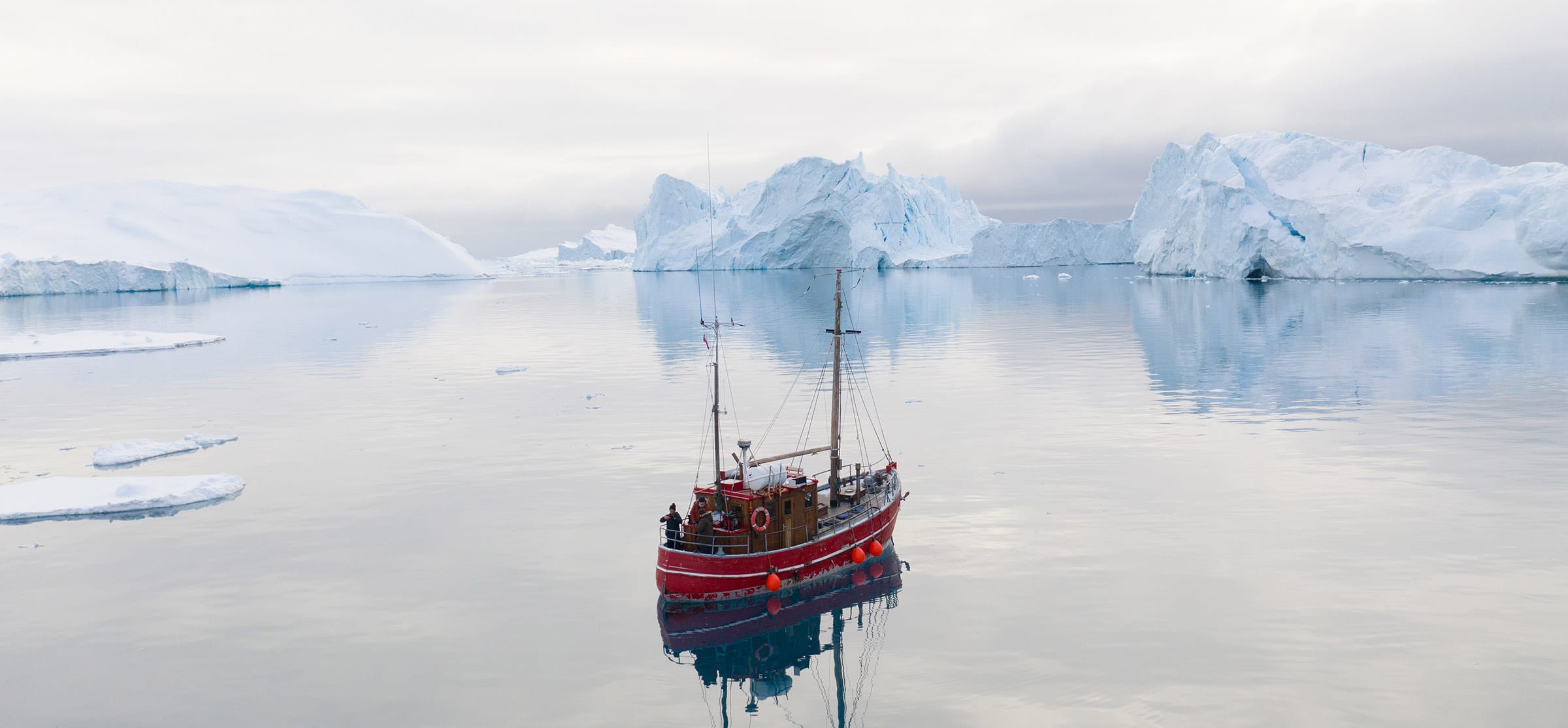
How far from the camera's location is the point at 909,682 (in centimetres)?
1355

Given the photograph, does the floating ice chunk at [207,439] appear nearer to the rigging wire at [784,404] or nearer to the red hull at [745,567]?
the rigging wire at [784,404]

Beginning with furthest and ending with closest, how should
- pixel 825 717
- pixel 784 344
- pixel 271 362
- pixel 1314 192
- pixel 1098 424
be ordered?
pixel 1314 192 → pixel 784 344 → pixel 271 362 → pixel 1098 424 → pixel 825 717

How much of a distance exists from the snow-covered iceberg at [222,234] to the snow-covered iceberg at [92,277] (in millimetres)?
391

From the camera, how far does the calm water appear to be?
13023mm

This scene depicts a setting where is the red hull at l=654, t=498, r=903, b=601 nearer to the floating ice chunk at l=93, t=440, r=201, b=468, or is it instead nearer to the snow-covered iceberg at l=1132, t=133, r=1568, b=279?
the floating ice chunk at l=93, t=440, r=201, b=468

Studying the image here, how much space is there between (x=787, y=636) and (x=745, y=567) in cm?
146

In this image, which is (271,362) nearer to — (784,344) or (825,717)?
(784,344)

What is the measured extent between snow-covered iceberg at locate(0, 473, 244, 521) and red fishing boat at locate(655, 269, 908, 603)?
1048 cm

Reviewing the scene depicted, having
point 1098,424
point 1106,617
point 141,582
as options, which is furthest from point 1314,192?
point 141,582

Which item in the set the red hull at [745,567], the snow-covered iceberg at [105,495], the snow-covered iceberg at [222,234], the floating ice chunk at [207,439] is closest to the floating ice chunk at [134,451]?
the floating ice chunk at [207,439]

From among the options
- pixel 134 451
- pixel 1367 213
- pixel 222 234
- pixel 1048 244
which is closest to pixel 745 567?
pixel 134 451

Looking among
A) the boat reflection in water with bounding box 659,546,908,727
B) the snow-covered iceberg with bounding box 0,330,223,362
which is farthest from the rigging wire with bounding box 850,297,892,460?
the snow-covered iceberg with bounding box 0,330,223,362

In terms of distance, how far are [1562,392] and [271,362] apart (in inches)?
1942

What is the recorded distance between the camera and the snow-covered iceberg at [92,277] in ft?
362
